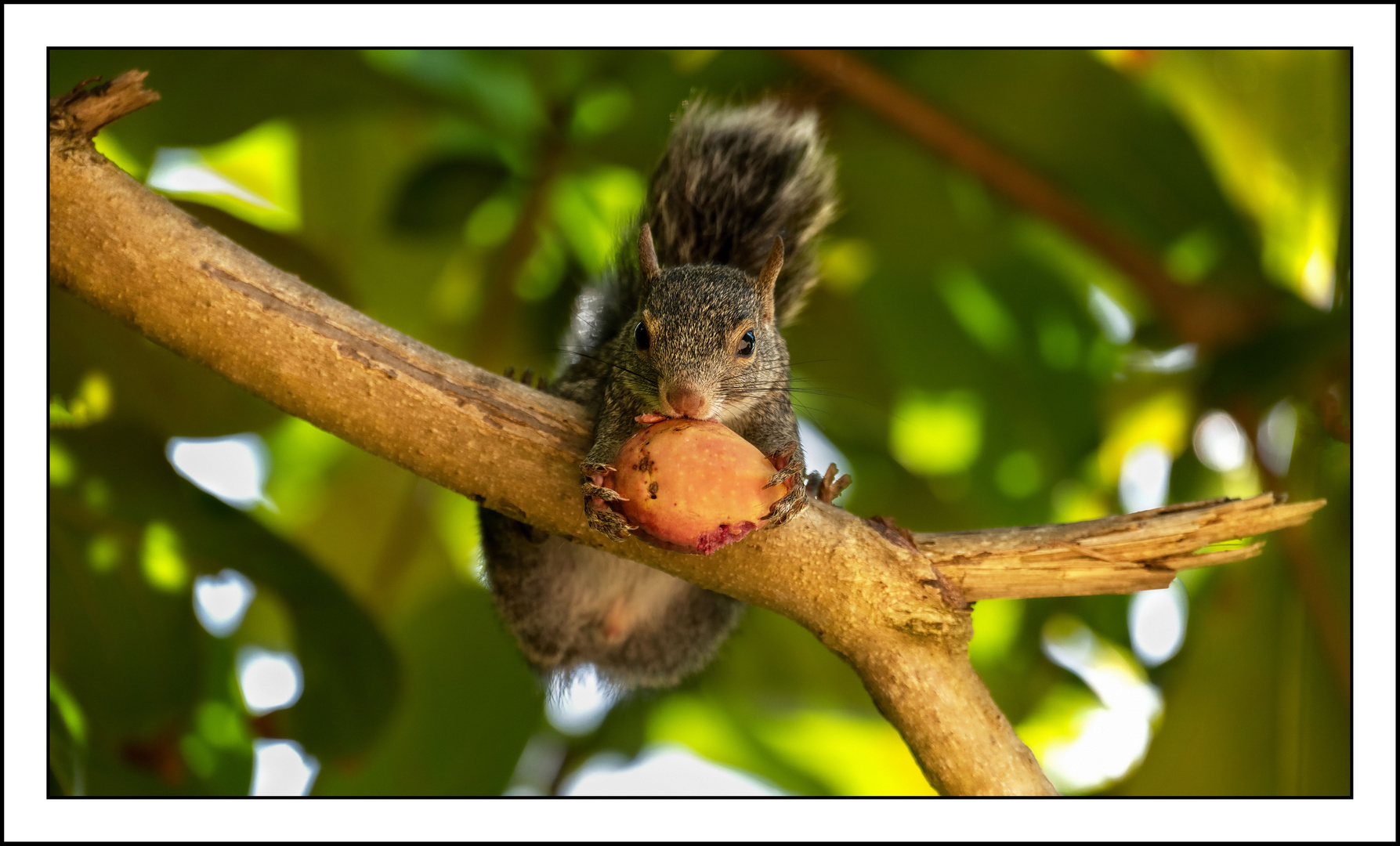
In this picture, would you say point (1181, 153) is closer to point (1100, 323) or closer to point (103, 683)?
point (1100, 323)

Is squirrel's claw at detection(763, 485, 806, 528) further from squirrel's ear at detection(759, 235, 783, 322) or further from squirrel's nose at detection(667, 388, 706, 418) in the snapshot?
squirrel's ear at detection(759, 235, 783, 322)

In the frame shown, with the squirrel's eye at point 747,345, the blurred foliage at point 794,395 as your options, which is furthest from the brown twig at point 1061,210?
the squirrel's eye at point 747,345

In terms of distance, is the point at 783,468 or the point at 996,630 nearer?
the point at 783,468

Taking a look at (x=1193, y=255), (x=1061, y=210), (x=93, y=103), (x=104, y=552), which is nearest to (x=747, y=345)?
(x=93, y=103)

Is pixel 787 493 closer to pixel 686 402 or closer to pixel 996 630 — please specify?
pixel 686 402

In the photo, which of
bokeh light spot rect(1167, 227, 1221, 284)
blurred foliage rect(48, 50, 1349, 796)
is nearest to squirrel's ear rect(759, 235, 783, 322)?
blurred foliage rect(48, 50, 1349, 796)

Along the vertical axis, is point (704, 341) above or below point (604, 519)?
above

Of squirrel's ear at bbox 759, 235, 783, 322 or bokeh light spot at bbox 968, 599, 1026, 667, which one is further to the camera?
bokeh light spot at bbox 968, 599, 1026, 667
